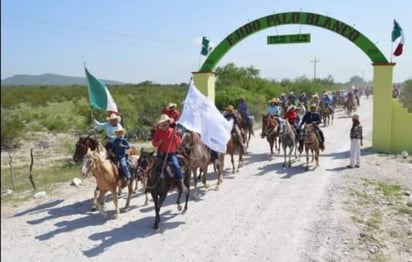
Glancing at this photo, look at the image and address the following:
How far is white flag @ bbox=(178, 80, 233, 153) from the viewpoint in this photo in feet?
33.2

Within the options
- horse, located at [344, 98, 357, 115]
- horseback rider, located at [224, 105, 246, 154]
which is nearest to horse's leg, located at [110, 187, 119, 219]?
horseback rider, located at [224, 105, 246, 154]

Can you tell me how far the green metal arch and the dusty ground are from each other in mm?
5908

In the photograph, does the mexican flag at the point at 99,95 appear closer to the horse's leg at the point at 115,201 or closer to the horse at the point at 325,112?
the horse's leg at the point at 115,201

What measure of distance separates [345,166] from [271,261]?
858cm

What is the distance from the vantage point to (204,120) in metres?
10.5

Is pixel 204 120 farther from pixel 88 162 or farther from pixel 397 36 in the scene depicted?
pixel 397 36

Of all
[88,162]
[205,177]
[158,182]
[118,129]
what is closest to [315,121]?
[205,177]

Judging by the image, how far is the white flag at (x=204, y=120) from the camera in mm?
10117

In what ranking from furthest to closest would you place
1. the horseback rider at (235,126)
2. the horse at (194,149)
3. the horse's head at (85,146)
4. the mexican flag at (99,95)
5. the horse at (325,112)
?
the horse at (325,112)
the horseback rider at (235,126)
the mexican flag at (99,95)
the horse at (194,149)
the horse's head at (85,146)

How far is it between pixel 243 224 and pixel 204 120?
2.73 meters

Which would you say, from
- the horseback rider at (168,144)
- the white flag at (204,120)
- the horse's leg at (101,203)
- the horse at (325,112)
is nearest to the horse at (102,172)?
the horse's leg at (101,203)

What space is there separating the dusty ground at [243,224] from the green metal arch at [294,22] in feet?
19.4

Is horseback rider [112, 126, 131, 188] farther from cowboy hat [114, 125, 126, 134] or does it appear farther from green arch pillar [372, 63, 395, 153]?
green arch pillar [372, 63, 395, 153]

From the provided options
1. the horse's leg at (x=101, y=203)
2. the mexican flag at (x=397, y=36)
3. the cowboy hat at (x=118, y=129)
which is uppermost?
the mexican flag at (x=397, y=36)
